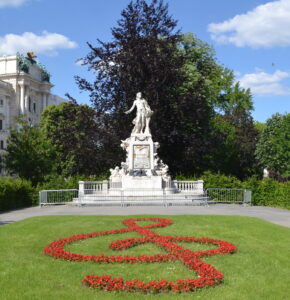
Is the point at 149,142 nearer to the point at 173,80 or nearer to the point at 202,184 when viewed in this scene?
the point at 202,184

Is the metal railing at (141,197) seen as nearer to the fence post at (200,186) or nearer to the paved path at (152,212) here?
the fence post at (200,186)

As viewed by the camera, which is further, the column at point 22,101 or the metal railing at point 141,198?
the column at point 22,101

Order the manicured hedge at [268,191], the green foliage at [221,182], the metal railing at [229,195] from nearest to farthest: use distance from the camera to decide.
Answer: the manicured hedge at [268,191] → the metal railing at [229,195] → the green foliage at [221,182]

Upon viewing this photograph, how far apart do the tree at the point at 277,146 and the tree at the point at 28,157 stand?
73.0 feet

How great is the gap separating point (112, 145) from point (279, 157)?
18.4 meters

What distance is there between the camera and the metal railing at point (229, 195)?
24.1 meters

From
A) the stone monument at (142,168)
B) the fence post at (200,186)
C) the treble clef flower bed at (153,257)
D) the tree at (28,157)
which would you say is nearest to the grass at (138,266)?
the treble clef flower bed at (153,257)

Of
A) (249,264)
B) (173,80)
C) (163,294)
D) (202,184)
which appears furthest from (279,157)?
(163,294)

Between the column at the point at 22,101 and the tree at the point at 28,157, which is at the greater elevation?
the column at the point at 22,101

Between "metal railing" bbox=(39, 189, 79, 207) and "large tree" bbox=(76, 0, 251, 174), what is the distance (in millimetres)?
7886

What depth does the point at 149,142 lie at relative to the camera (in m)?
26.2

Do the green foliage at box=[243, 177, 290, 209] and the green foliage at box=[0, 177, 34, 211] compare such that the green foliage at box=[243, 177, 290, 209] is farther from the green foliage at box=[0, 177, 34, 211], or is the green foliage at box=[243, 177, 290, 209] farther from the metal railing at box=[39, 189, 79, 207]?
the green foliage at box=[0, 177, 34, 211]

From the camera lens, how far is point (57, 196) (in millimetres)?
24625

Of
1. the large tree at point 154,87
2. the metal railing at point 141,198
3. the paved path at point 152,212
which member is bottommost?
the paved path at point 152,212
